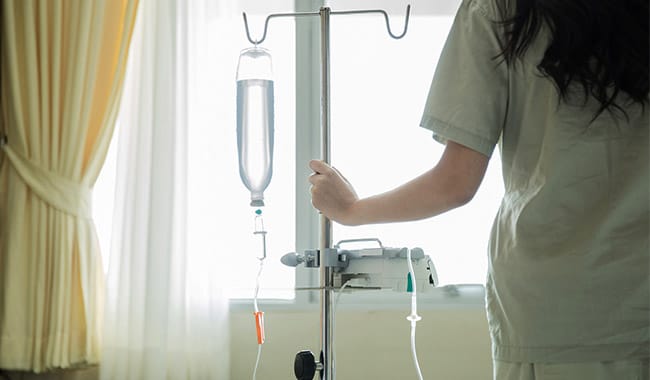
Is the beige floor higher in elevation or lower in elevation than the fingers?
lower

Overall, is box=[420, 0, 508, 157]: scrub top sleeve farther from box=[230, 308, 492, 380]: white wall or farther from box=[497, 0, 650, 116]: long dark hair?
box=[230, 308, 492, 380]: white wall

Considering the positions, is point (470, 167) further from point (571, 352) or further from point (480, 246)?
point (480, 246)

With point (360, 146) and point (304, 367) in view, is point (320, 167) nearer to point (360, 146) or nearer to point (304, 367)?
point (304, 367)

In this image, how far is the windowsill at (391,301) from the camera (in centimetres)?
237

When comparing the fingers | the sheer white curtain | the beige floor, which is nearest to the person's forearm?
the fingers

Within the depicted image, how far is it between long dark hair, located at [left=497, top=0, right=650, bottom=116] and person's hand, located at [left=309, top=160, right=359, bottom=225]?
37cm

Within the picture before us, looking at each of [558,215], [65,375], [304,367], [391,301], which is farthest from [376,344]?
[558,215]

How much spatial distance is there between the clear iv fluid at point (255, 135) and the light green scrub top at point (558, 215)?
67 cm

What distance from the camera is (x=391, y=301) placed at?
2.41 meters

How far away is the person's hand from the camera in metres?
1.09

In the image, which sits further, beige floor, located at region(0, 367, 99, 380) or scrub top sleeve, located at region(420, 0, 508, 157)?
beige floor, located at region(0, 367, 99, 380)

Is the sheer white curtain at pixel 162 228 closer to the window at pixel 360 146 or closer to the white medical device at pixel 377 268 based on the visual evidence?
the window at pixel 360 146

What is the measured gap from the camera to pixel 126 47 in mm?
2285

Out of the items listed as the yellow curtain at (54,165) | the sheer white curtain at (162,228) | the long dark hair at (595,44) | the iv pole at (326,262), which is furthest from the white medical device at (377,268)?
the yellow curtain at (54,165)
